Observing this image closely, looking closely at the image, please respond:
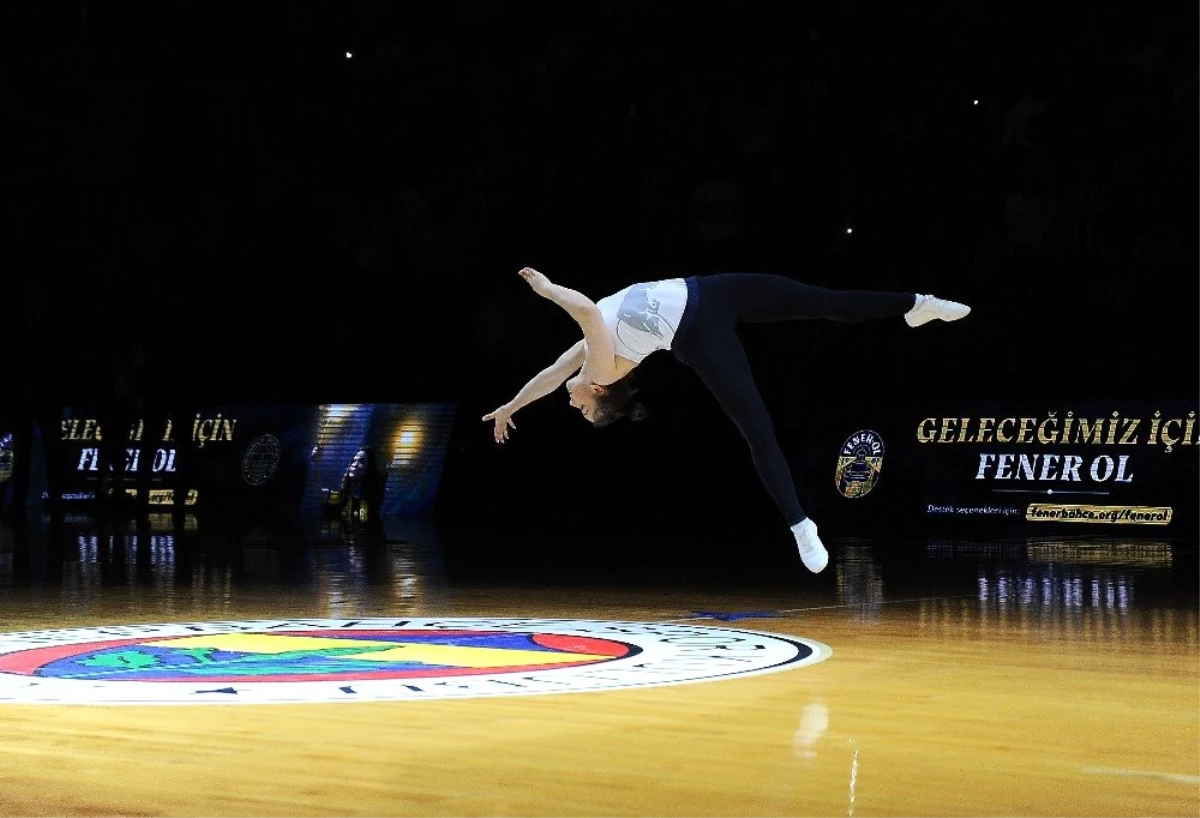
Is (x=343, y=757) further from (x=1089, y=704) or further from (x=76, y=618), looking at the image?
(x=76, y=618)

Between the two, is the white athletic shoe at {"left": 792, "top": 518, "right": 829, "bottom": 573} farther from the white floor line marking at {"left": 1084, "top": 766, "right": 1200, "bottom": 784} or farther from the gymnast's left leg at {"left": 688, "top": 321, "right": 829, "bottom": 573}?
the white floor line marking at {"left": 1084, "top": 766, "right": 1200, "bottom": 784}

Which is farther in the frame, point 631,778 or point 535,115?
point 535,115

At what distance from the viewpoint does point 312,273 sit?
25312 millimetres

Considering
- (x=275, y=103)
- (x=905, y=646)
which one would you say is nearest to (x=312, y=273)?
(x=275, y=103)

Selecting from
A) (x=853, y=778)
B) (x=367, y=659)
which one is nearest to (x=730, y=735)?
(x=853, y=778)

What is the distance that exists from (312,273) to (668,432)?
266 inches

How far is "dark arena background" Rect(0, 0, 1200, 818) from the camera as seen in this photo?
5.62 m

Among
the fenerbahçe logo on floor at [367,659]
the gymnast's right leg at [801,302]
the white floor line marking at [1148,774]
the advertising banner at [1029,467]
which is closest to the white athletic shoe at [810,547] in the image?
the fenerbahçe logo on floor at [367,659]

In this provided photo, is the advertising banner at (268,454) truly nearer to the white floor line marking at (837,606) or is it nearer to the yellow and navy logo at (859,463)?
the yellow and navy logo at (859,463)

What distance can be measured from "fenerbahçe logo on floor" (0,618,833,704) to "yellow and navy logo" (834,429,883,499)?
10529mm

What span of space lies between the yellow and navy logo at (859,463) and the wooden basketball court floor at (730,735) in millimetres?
8991

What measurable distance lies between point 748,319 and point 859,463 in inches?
486

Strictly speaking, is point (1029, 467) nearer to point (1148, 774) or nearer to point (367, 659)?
point (367, 659)

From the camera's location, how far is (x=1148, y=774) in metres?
4.89
